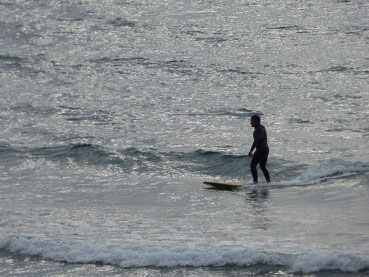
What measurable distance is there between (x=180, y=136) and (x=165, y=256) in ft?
34.9

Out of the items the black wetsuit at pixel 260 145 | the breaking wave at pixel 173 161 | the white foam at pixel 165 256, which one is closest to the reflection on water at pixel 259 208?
the black wetsuit at pixel 260 145

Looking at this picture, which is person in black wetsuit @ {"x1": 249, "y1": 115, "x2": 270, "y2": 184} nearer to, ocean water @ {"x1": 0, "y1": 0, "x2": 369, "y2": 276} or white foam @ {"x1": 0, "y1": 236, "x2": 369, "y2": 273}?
ocean water @ {"x1": 0, "y1": 0, "x2": 369, "y2": 276}

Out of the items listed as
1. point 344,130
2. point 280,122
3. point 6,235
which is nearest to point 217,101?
point 280,122

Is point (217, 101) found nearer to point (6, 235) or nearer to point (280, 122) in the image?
point (280, 122)

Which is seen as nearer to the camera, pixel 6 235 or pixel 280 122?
pixel 6 235

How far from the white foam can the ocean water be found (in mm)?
25

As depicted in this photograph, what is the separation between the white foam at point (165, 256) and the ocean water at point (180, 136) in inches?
1.0

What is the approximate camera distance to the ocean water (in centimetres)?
1001

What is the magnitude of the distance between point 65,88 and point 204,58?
23.2ft

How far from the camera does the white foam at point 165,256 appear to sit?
895 cm

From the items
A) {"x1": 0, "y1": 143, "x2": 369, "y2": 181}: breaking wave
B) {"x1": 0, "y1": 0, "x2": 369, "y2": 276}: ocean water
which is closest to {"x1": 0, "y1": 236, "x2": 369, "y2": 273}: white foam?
{"x1": 0, "y1": 0, "x2": 369, "y2": 276}: ocean water

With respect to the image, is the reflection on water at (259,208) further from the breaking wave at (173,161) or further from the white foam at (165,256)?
the white foam at (165,256)

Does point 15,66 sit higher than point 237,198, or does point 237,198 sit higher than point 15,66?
point 15,66

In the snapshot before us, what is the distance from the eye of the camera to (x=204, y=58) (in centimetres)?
2992
